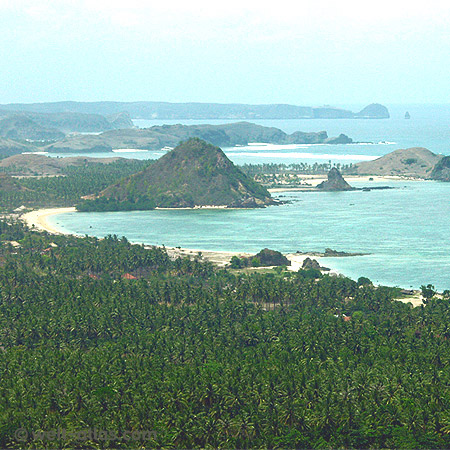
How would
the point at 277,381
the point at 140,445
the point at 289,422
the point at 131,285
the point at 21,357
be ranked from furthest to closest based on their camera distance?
1. the point at 131,285
2. the point at 21,357
3. the point at 277,381
4. the point at 289,422
5. the point at 140,445

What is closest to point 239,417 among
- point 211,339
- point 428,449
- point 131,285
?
point 428,449

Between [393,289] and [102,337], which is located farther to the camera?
[393,289]

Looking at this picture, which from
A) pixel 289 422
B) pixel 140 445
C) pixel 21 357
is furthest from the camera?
pixel 21 357

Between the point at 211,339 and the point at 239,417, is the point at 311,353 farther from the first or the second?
the point at 239,417

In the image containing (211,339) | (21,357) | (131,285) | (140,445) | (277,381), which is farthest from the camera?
(131,285)

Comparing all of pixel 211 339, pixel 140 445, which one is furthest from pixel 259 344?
pixel 140 445

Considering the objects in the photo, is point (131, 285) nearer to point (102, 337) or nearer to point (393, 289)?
point (102, 337)
